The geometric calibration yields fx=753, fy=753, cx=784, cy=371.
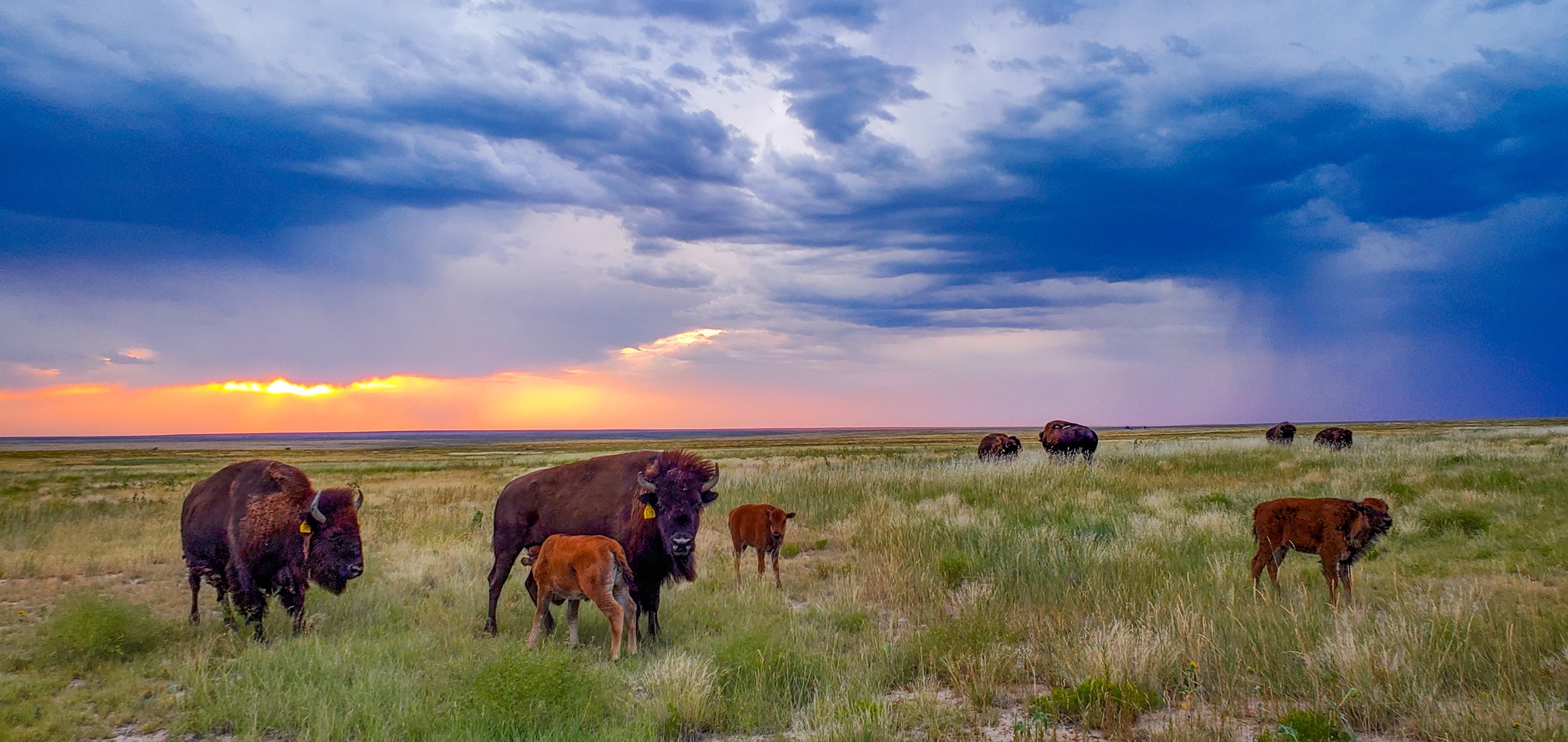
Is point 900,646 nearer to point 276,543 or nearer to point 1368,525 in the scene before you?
point 1368,525

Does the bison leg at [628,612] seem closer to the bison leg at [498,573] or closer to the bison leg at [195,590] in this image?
the bison leg at [498,573]

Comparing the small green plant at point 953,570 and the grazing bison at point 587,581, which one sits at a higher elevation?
the grazing bison at point 587,581

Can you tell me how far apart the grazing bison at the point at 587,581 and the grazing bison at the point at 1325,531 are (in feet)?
21.8

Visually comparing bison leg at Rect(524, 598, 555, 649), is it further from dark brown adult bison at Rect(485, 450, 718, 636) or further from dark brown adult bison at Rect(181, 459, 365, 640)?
dark brown adult bison at Rect(181, 459, 365, 640)

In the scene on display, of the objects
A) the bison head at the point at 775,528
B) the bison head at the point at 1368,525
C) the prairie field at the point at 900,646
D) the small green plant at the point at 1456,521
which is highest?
the bison head at the point at 1368,525

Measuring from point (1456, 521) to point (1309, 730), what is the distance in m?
10.6

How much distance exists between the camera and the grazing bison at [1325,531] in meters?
8.02

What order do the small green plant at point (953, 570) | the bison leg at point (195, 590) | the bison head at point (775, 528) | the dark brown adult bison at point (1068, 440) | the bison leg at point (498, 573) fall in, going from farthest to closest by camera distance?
the dark brown adult bison at point (1068, 440), the bison head at point (775, 528), the small green plant at point (953, 570), the bison leg at point (195, 590), the bison leg at point (498, 573)

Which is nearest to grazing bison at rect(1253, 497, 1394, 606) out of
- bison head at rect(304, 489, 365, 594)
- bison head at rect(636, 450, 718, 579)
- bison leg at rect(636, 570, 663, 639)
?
bison head at rect(636, 450, 718, 579)

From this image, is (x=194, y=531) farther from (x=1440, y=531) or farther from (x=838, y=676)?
(x=1440, y=531)

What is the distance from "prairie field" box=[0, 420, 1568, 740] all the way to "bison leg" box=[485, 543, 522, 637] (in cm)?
21

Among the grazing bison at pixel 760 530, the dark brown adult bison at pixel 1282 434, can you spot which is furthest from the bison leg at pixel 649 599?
the dark brown adult bison at pixel 1282 434

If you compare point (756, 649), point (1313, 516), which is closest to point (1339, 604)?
point (1313, 516)

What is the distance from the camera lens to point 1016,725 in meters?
4.79
